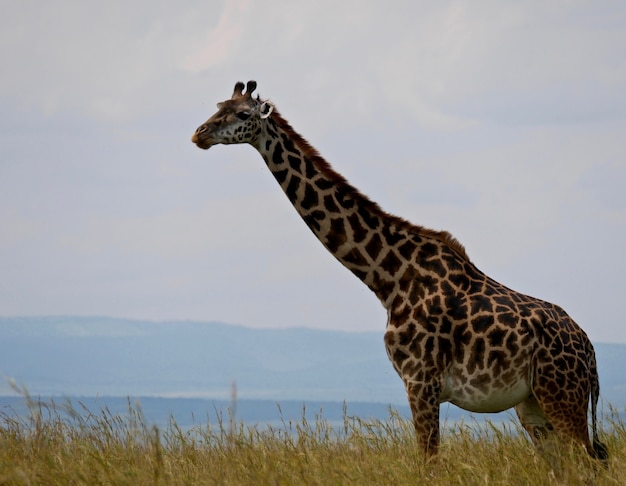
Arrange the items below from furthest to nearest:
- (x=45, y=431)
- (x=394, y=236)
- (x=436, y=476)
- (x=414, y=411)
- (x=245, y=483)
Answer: (x=45, y=431), (x=394, y=236), (x=414, y=411), (x=436, y=476), (x=245, y=483)

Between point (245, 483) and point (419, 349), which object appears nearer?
point (245, 483)

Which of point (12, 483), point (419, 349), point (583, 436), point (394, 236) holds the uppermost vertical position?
point (394, 236)

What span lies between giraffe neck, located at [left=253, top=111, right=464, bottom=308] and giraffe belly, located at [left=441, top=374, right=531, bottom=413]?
1.06 meters

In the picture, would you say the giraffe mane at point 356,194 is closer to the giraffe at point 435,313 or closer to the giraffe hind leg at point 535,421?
the giraffe at point 435,313

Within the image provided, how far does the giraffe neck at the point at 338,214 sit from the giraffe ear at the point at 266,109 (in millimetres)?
103

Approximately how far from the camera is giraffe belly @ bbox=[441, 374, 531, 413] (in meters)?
8.27

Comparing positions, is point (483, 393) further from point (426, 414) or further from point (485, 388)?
point (426, 414)

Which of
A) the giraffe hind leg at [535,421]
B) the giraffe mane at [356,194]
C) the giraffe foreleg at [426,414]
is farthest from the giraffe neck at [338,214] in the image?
the giraffe hind leg at [535,421]

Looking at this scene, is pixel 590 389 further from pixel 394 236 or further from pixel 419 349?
pixel 394 236

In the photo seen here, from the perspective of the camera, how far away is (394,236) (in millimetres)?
8914

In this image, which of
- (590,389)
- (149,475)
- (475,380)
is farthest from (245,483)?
(590,389)

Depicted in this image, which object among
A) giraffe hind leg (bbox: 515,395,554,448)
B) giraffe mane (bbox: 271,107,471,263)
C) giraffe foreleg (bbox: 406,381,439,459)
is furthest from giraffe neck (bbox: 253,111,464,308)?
giraffe hind leg (bbox: 515,395,554,448)

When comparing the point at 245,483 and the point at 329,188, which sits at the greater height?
the point at 329,188

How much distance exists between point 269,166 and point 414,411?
2.71m
